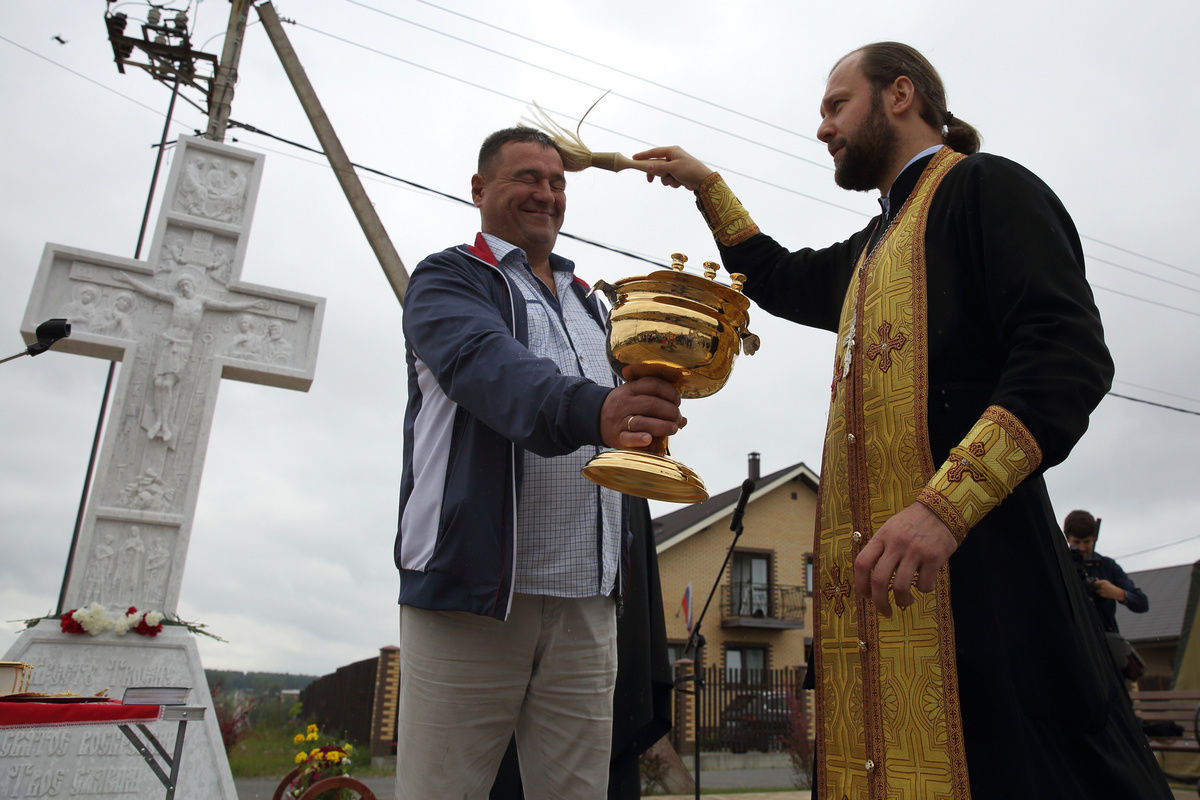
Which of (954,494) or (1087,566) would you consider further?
(1087,566)

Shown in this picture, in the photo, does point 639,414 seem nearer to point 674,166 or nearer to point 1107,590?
point 674,166

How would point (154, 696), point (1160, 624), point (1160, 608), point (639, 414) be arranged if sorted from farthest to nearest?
point (1160, 608)
point (1160, 624)
point (154, 696)
point (639, 414)

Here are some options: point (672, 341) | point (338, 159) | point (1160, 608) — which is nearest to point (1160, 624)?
point (1160, 608)

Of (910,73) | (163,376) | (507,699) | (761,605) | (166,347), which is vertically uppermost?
(761,605)

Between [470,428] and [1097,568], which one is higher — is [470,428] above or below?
below

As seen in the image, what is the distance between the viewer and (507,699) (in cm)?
174

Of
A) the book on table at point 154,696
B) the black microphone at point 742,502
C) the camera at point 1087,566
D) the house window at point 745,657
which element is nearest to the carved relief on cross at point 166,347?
the book on table at point 154,696

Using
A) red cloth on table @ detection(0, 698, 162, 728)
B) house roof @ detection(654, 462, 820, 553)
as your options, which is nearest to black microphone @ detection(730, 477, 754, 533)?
red cloth on table @ detection(0, 698, 162, 728)

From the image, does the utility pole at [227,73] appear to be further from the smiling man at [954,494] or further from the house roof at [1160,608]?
the house roof at [1160,608]

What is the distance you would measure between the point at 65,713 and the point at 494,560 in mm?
1683

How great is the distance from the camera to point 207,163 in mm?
5566

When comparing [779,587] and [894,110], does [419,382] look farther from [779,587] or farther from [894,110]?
[779,587]

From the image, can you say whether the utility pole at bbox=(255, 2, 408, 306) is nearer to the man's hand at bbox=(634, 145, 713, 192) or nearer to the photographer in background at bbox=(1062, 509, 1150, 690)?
the man's hand at bbox=(634, 145, 713, 192)

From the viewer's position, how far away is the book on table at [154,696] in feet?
8.29
